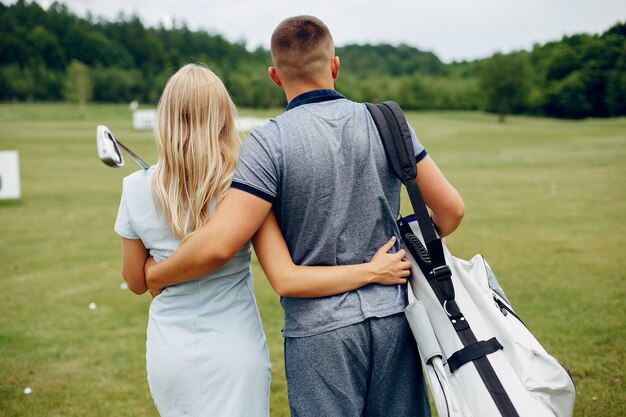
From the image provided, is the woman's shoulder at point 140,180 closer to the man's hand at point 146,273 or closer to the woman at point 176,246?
the woman at point 176,246

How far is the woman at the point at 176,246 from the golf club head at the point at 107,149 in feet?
0.58

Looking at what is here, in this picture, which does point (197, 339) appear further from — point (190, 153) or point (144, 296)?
A: point (144, 296)

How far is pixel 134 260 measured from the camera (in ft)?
8.50

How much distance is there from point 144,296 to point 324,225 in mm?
6143

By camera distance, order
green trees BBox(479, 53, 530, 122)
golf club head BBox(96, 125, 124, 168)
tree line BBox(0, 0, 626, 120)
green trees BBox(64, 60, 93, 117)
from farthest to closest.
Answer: green trees BBox(64, 60, 93, 117) → green trees BBox(479, 53, 530, 122) → tree line BBox(0, 0, 626, 120) → golf club head BBox(96, 125, 124, 168)

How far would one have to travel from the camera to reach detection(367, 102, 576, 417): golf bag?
2.14 m

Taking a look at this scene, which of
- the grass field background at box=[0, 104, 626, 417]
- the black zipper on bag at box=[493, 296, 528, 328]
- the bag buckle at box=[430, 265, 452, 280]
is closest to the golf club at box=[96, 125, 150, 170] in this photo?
the bag buckle at box=[430, 265, 452, 280]

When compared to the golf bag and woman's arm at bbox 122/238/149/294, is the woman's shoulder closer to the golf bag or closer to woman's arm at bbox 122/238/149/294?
woman's arm at bbox 122/238/149/294

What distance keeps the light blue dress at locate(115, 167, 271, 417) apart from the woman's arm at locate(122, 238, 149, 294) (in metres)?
0.04

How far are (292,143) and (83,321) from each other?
5662 millimetres

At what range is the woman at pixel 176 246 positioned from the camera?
2459mm

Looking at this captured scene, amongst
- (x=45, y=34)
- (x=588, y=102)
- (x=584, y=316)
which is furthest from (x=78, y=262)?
(x=45, y=34)

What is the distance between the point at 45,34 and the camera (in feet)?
373

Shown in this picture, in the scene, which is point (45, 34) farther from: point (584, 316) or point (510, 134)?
point (584, 316)
